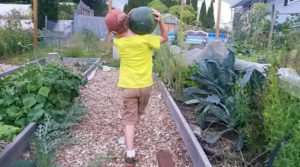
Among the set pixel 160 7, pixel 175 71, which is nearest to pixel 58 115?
pixel 175 71

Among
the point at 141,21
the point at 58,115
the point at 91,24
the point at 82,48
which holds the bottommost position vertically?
the point at 58,115

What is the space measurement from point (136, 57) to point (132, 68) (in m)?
0.11

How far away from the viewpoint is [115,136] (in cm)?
308

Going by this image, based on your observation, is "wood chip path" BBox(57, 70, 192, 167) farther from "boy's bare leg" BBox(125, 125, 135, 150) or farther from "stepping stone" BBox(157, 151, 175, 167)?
"boy's bare leg" BBox(125, 125, 135, 150)

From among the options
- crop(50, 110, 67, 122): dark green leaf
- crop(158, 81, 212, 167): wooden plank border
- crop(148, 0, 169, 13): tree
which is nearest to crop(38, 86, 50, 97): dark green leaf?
crop(50, 110, 67, 122): dark green leaf

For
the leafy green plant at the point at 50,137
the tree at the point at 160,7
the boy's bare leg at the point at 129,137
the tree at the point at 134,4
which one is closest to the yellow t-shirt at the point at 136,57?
the boy's bare leg at the point at 129,137

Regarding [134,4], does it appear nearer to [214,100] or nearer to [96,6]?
[96,6]


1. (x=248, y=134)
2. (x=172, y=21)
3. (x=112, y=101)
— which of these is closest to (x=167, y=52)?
(x=112, y=101)

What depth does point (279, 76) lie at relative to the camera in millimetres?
1989

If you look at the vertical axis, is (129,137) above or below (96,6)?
below

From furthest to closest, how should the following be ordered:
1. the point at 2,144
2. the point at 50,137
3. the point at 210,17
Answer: the point at 210,17
the point at 50,137
the point at 2,144

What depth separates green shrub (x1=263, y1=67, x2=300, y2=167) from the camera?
1695 mm

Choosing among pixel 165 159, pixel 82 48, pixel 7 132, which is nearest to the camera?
pixel 7 132

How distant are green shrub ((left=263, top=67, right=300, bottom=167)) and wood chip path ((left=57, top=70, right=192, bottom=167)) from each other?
34.8 inches
